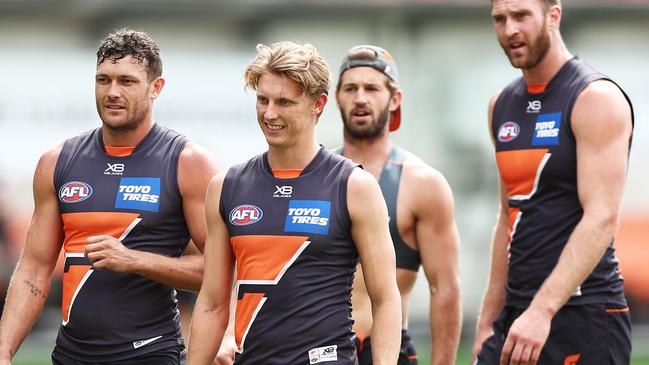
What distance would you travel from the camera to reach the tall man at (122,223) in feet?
18.6

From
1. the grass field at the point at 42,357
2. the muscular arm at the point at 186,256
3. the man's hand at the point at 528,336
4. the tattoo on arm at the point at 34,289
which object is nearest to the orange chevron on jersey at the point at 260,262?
the muscular arm at the point at 186,256

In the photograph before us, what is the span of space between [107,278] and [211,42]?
29.3 ft

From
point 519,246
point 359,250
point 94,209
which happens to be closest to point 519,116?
point 519,246

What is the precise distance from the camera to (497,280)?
625 cm

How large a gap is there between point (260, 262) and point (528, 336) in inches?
46.8

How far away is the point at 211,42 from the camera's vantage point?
14398 millimetres

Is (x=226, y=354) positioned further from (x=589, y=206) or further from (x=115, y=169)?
(x=589, y=206)

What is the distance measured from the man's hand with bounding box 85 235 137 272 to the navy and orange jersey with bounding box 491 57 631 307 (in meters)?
1.74

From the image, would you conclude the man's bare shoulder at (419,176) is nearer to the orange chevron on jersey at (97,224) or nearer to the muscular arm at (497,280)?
the muscular arm at (497,280)

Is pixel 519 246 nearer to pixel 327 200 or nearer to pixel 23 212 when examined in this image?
pixel 327 200

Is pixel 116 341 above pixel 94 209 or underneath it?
underneath

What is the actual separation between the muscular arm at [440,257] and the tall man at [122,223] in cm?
127

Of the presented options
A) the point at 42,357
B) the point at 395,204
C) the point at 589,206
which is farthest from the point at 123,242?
the point at 42,357

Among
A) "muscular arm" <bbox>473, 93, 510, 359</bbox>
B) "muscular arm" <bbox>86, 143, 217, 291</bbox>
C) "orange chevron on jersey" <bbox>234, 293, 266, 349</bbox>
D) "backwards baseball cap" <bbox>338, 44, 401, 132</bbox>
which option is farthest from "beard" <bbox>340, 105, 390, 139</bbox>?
"orange chevron on jersey" <bbox>234, 293, 266, 349</bbox>
